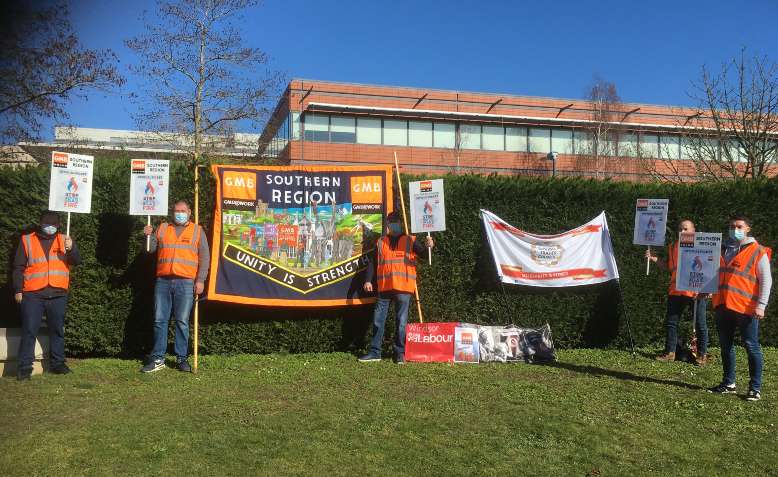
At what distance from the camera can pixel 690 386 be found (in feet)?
23.1

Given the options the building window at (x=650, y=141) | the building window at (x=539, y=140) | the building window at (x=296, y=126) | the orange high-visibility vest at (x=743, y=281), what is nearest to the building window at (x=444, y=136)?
the building window at (x=539, y=140)

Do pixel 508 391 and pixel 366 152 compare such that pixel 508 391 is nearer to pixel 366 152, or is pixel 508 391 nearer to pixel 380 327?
pixel 380 327

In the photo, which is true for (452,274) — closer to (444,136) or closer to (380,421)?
(380,421)

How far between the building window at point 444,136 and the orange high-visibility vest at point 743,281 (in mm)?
38321

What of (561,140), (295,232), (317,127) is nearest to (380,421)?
(295,232)

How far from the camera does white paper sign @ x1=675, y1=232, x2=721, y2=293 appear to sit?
7395 mm

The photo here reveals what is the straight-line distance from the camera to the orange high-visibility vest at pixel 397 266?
8016 millimetres

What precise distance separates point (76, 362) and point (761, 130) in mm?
17828

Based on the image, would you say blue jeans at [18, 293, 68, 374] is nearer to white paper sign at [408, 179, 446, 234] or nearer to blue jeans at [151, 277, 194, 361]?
blue jeans at [151, 277, 194, 361]

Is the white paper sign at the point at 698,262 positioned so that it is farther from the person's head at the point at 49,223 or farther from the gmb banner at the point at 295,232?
the person's head at the point at 49,223

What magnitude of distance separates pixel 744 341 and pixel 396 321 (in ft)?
13.5

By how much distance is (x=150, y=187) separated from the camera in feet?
24.5

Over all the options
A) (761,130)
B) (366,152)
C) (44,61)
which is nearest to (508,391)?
(44,61)

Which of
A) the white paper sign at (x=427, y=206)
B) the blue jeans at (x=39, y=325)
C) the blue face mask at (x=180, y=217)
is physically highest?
the white paper sign at (x=427, y=206)
